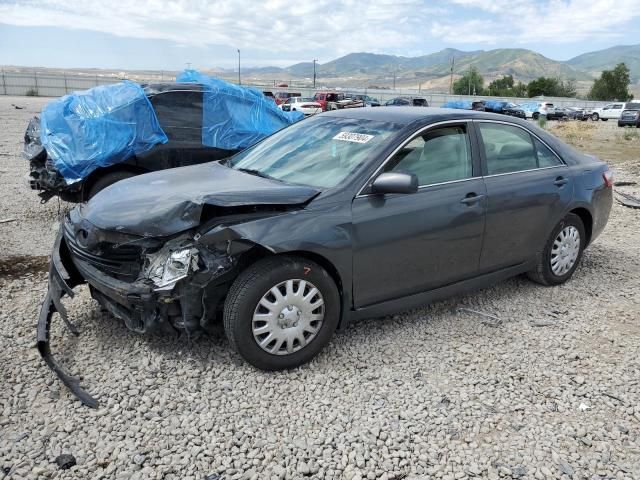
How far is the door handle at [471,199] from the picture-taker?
3.94m

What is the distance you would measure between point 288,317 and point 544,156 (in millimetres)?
2787

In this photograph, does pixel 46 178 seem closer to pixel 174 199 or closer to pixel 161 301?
pixel 174 199

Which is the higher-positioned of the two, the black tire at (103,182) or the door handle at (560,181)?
the door handle at (560,181)

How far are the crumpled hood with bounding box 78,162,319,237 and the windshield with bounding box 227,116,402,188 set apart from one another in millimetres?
194

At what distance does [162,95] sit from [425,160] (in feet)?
16.1

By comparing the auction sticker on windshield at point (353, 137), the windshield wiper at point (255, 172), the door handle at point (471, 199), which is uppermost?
the auction sticker on windshield at point (353, 137)

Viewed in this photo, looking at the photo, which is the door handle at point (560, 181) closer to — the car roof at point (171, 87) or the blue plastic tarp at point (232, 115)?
the blue plastic tarp at point (232, 115)

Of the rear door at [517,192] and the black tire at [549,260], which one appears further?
the black tire at [549,260]

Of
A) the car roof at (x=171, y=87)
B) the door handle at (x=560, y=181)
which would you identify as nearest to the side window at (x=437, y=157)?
the door handle at (x=560, y=181)

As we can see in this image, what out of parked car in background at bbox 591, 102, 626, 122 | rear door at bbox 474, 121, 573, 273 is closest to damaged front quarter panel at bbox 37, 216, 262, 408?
rear door at bbox 474, 121, 573, 273

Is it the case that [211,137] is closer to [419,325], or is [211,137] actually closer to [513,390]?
[419,325]

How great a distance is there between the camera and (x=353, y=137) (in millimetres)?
3986

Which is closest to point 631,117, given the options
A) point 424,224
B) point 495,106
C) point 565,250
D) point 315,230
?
point 495,106

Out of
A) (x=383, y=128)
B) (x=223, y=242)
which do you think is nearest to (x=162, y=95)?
(x=383, y=128)
